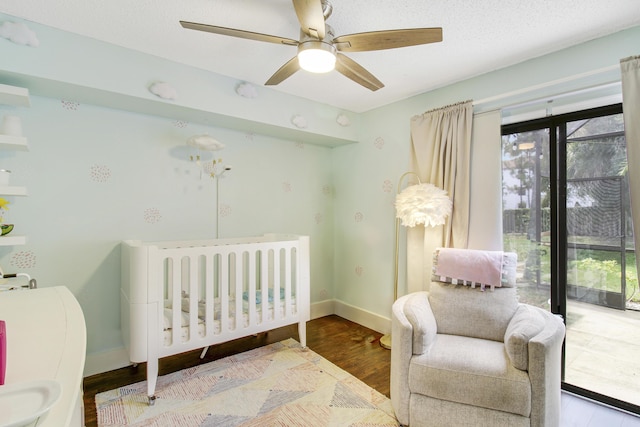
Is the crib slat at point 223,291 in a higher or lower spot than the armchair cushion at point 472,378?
higher

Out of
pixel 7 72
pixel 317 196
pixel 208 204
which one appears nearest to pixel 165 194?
pixel 208 204

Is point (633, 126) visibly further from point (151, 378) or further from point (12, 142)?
point (12, 142)

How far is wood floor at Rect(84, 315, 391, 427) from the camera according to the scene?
2.18 metres

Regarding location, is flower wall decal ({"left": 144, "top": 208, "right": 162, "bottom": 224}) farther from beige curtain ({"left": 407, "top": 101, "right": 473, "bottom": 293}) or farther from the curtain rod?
the curtain rod

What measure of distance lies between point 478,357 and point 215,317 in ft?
5.72

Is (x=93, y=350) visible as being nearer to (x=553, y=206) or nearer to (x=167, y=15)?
(x=167, y=15)

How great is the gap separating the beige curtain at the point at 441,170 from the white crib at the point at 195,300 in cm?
96

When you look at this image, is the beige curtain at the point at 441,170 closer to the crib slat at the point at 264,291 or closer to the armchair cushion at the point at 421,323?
the armchair cushion at the point at 421,323

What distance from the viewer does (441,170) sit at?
8.39ft

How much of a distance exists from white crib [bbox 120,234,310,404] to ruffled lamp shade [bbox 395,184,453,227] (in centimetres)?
90

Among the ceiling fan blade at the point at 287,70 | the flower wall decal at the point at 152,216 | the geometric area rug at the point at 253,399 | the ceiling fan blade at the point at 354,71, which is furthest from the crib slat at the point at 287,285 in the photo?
the ceiling fan blade at the point at 354,71

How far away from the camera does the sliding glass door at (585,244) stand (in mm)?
1989

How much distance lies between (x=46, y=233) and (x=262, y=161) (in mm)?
1755

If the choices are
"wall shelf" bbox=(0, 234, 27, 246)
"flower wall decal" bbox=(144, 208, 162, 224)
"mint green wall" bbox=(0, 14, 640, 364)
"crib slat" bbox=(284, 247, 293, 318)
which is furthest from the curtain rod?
"wall shelf" bbox=(0, 234, 27, 246)
